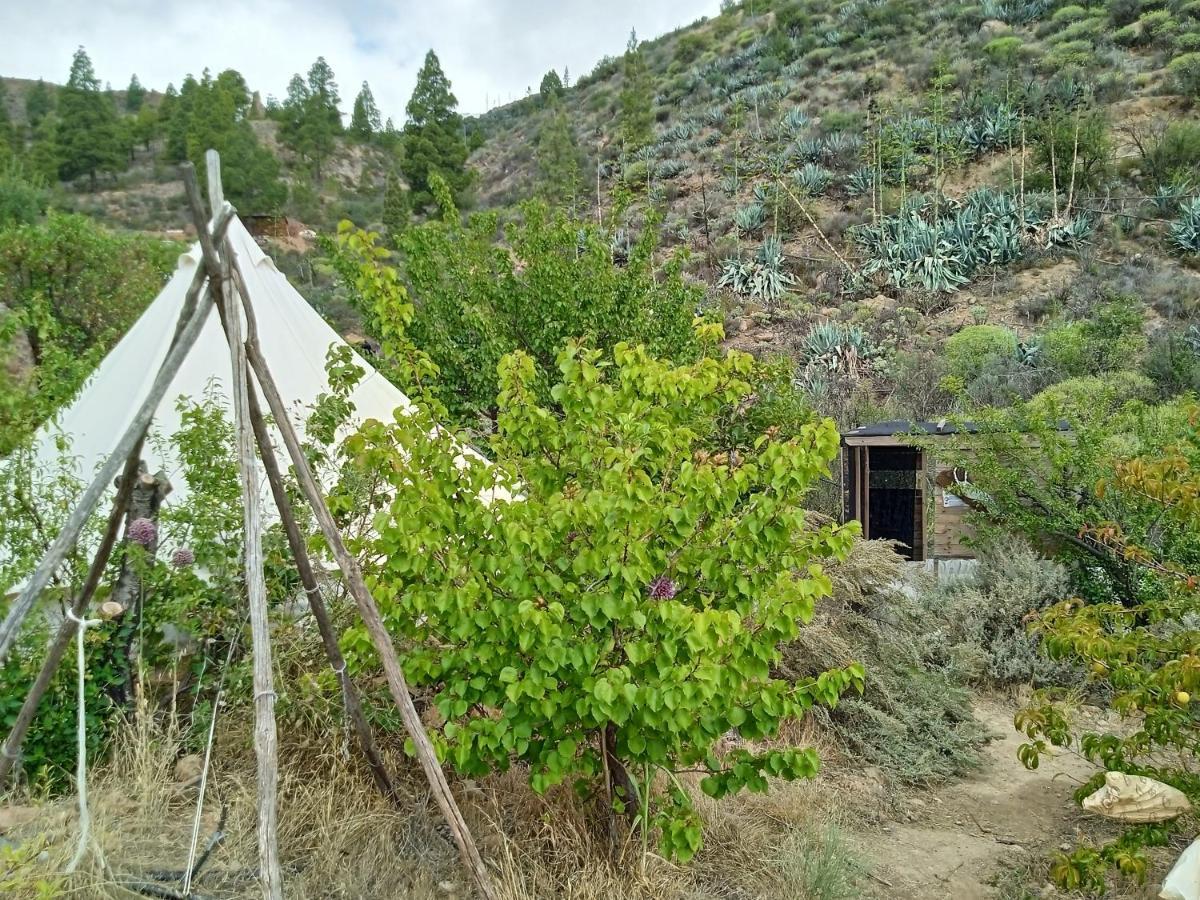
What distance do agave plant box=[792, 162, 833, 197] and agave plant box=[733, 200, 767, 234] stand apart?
5.02ft

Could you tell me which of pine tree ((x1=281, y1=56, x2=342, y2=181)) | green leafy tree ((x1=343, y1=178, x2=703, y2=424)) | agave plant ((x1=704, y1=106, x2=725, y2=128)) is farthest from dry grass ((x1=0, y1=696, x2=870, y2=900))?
pine tree ((x1=281, y1=56, x2=342, y2=181))

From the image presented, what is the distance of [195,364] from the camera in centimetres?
561

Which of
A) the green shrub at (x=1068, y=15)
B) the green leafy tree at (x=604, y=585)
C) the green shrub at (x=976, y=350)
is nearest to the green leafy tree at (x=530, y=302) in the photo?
the green leafy tree at (x=604, y=585)

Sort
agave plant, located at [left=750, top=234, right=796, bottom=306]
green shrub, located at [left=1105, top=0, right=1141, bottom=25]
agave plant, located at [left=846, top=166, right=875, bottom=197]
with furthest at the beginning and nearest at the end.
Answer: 1. green shrub, located at [left=1105, top=0, right=1141, bottom=25]
2. agave plant, located at [left=846, top=166, right=875, bottom=197]
3. agave plant, located at [left=750, top=234, right=796, bottom=306]

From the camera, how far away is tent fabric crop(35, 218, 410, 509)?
5.27 metres

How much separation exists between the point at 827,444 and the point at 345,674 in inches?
74.0

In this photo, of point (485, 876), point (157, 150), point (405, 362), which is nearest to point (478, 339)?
point (405, 362)

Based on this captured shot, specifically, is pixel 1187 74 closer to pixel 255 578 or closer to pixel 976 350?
pixel 976 350

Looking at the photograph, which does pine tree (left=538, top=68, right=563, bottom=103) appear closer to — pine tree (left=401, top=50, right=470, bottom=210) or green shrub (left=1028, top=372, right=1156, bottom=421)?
pine tree (left=401, top=50, right=470, bottom=210)

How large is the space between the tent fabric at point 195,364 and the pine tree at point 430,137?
1024 inches

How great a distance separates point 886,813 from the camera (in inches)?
176

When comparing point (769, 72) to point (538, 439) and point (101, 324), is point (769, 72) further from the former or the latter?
point (538, 439)

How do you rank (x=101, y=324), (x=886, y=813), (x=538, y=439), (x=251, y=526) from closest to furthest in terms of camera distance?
(x=251, y=526) < (x=538, y=439) < (x=886, y=813) < (x=101, y=324)

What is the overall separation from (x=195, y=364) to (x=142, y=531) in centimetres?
246
